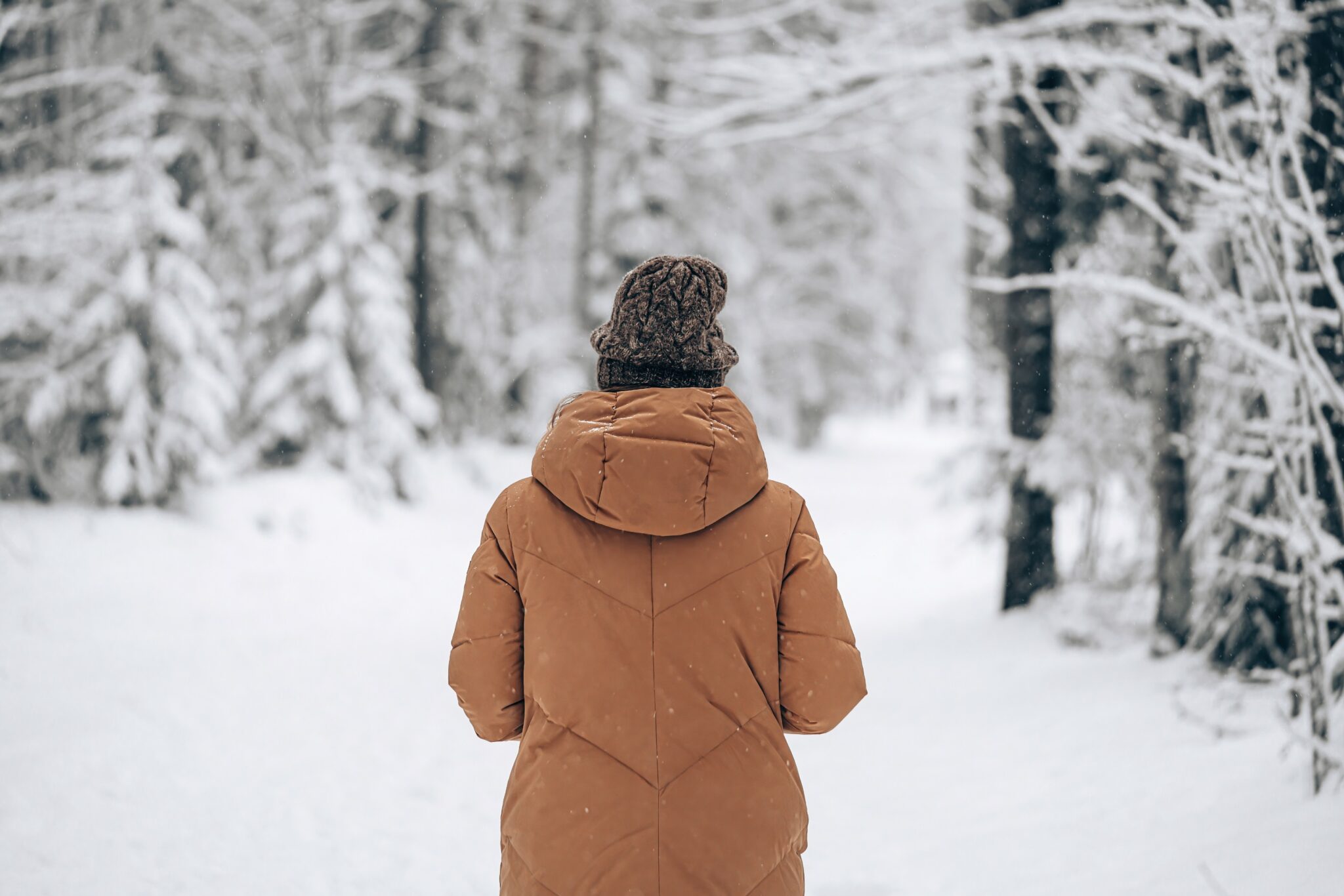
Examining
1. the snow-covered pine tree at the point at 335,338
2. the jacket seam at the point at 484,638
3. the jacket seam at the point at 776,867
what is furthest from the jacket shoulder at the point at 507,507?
the snow-covered pine tree at the point at 335,338

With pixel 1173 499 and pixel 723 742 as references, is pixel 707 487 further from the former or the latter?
pixel 1173 499

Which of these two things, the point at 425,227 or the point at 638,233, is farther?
the point at 638,233

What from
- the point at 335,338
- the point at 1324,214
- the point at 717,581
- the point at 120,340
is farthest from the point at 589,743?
the point at 335,338

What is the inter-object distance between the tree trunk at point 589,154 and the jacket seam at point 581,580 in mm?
18941

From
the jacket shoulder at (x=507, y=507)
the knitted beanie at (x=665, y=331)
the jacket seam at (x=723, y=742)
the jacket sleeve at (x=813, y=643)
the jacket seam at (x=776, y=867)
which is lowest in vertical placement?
the jacket seam at (x=776, y=867)

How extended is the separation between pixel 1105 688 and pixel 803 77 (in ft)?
13.9

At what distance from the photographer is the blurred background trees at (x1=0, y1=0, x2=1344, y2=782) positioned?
4273 millimetres

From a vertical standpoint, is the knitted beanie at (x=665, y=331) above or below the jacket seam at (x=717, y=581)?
above

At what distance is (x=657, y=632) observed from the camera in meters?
1.97

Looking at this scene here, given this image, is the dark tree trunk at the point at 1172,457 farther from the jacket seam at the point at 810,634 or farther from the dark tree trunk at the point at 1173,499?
the jacket seam at the point at 810,634

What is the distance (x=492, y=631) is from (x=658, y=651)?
1.20 ft

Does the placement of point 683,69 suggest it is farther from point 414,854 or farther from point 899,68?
point 414,854

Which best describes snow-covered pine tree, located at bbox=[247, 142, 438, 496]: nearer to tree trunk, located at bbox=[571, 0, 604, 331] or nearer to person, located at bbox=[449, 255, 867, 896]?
tree trunk, located at bbox=[571, 0, 604, 331]

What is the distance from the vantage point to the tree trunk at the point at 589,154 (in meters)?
20.9
